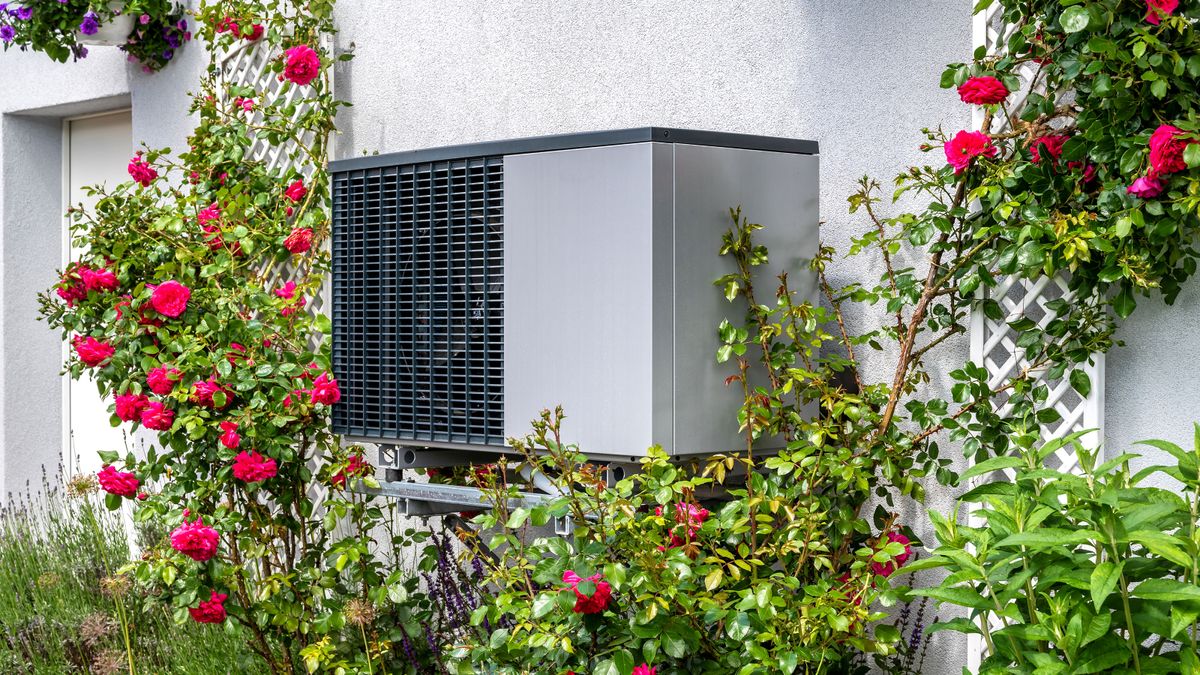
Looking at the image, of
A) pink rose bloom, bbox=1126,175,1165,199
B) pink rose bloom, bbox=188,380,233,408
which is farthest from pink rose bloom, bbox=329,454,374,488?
pink rose bloom, bbox=1126,175,1165,199

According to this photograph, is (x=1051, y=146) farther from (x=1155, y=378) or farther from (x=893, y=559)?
(x=893, y=559)

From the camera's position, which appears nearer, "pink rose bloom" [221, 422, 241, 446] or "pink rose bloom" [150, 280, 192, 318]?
"pink rose bloom" [221, 422, 241, 446]

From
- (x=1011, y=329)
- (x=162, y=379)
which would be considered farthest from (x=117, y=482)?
(x=1011, y=329)

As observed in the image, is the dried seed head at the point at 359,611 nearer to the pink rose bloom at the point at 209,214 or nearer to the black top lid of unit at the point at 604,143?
the black top lid of unit at the point at 604,143

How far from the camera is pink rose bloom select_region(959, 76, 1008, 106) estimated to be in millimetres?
2943

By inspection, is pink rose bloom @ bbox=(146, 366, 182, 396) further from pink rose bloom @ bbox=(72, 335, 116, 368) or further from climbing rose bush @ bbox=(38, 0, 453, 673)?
pink rose bloom @ bbox=(72, 335, 116, 368)

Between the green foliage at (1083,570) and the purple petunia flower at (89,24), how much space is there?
438 centimetres

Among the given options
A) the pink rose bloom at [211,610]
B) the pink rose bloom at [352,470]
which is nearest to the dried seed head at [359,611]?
the pink rose bloom at [352,470]

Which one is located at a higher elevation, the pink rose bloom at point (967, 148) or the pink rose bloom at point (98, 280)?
the pink rose bloom at point (967, 148)

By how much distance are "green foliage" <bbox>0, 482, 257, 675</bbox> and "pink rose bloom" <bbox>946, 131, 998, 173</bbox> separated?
2.59 m

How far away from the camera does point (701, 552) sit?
308cm

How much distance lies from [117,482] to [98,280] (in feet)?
2.39

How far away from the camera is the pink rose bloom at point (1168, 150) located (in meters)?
2.62

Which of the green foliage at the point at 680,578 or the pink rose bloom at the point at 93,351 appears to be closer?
the green foliage at the point at 680,578
